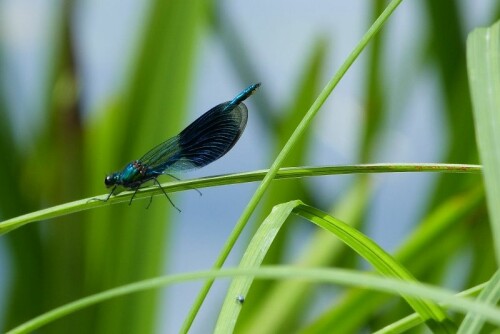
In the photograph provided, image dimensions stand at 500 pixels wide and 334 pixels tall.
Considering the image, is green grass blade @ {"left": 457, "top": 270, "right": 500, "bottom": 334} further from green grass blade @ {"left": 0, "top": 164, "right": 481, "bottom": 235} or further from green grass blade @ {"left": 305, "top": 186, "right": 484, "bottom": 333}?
green grass blade @ {"left": 305, "top": 186, "right": 484, "bottom": 333}

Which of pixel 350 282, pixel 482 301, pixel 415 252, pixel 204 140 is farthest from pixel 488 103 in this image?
pixel 415 252

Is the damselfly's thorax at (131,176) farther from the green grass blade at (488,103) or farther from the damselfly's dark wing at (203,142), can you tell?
the green grass blade at (488,103)

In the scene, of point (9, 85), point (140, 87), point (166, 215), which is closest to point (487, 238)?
point (166, 215)

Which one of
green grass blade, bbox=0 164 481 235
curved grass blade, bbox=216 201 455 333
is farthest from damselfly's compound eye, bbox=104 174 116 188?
curved grass blade, bbox=216 201 455 333

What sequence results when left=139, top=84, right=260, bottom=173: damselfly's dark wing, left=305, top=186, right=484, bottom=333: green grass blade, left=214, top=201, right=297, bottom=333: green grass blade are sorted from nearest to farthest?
left=214, top=201, right=297, bottom=333: green grass blade, left=139, top=84, right=260, bottom=173: damselfly's dark wing, left=305, top=186, right=484, bottom=333: green grass blade

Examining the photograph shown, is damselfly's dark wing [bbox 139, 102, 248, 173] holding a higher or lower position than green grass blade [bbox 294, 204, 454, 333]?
higher

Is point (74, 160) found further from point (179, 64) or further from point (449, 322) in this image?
point (449, 322)

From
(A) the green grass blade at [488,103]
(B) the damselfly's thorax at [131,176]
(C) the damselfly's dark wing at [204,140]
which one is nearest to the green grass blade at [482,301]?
(A) the green grass blade at [488,103]
